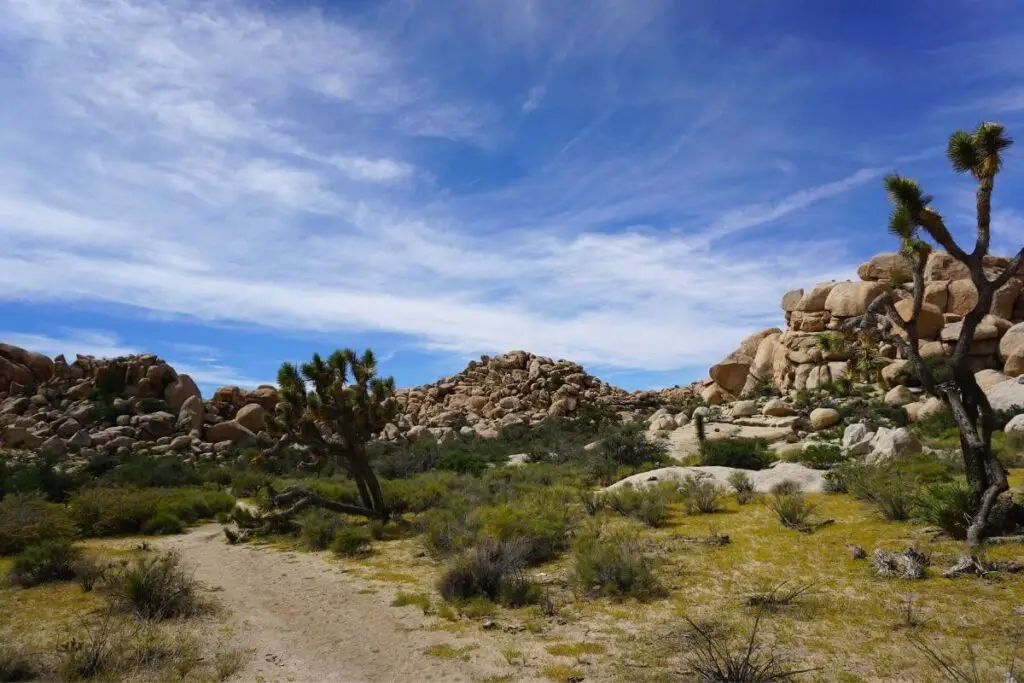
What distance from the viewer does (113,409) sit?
162 ft

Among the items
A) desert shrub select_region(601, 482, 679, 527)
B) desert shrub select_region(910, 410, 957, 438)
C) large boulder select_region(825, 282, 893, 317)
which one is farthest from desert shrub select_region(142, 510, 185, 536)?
large boulder select_region(825, 282, 893, 317)

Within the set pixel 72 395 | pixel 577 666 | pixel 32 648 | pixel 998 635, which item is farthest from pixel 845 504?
pixel 72 395

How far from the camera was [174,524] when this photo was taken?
18203 millimetres

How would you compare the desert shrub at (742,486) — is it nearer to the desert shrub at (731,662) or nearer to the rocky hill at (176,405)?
the desert shrub at (731,662)

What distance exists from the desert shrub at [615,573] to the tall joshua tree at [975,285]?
5.36 meters

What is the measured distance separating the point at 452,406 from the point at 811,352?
3465 centimetres

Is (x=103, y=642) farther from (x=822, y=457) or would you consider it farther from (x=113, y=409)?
(x=113, y=409)

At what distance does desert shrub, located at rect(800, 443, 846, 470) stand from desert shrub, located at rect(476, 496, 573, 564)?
441 inches

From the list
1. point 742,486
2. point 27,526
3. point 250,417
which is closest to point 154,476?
point 27,526

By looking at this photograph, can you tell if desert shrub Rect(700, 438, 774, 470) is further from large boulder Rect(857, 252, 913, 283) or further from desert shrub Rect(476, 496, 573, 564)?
large boulder Rect(857, 252, 913, 283)

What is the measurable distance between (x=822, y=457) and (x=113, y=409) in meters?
50.9

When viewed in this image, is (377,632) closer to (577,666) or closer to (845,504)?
(577,666)

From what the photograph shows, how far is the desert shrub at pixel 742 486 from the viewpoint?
16.2m

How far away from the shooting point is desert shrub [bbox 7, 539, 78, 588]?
35.6 ft
